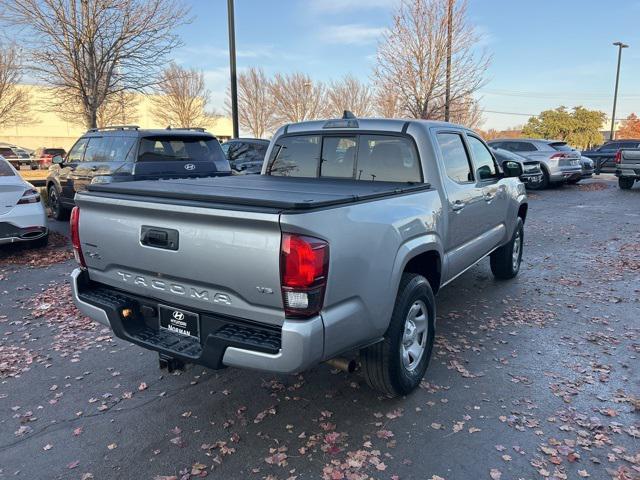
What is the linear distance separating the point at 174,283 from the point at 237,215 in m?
0.68

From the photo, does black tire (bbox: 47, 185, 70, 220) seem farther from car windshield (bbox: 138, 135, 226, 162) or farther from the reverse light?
car windshield (bbox: 138, 135, 226, 162)

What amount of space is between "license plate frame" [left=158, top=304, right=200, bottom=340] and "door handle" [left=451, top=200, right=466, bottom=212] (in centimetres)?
236

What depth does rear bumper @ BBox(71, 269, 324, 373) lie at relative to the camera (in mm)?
2516

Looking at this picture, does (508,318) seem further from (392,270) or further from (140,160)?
(140,160)

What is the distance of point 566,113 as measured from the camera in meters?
39.9

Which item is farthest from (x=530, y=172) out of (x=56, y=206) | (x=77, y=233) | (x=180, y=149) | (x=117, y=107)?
(x=117, y=107)

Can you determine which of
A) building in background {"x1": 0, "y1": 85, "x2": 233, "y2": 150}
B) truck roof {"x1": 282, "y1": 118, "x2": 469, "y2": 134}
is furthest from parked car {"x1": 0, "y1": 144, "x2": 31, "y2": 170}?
truck roof {"x1": 282, "y1": 118, "x2": 469, "y2": 134}

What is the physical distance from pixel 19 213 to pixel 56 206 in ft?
11.6

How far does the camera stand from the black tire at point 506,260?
20.5 feet

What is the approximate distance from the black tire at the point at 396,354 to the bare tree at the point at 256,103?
110 feet

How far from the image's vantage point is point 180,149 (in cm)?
867

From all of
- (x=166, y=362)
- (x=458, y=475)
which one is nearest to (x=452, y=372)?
(x=458, y=475)

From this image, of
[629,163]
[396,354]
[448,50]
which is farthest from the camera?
[629,163]

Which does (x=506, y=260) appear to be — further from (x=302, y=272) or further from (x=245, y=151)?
(x=245, y=151)
